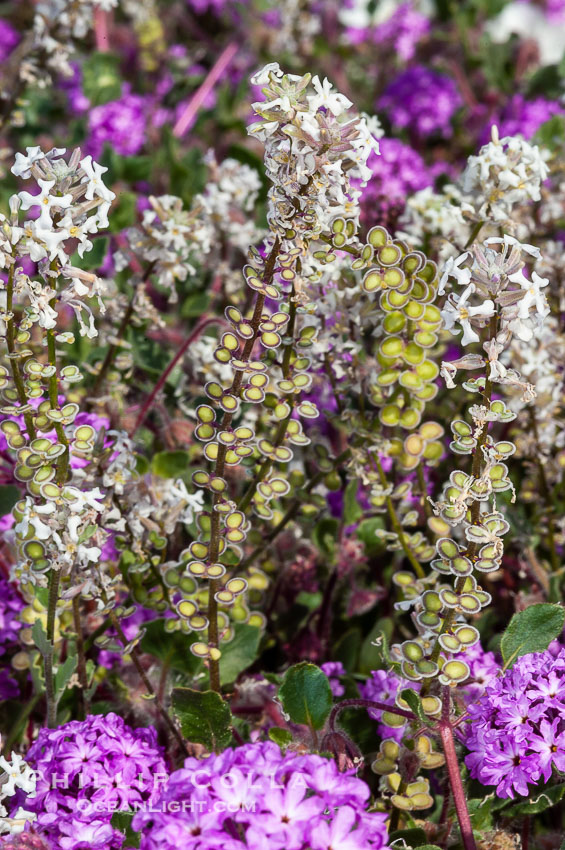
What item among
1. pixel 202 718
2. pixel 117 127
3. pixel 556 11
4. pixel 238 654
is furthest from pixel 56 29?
pixel 556 11

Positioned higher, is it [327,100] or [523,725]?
[327,100]

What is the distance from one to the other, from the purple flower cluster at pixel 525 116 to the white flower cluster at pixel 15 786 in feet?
6.92

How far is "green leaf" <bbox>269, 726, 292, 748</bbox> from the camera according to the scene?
120 centimetres

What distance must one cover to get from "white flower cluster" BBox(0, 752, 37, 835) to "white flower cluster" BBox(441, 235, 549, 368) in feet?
2.29

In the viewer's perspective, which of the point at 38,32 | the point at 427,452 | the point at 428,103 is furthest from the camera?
the point at 428,103

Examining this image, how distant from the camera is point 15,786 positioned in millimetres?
1141

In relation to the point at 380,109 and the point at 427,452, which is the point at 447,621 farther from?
the point at 380,109

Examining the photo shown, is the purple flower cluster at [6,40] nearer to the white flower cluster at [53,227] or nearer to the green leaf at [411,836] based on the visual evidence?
A: the white flower cluster at [53,227]

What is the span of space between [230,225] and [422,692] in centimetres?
113

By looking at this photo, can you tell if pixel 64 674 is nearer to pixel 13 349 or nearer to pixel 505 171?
pixel 13 349

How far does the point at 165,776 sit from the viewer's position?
1.19 metres

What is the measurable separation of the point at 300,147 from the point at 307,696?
68cm

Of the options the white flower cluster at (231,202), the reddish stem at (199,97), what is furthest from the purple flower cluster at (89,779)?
the reddish stem at (199,97)

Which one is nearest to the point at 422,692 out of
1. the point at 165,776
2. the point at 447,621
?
the point at 447,621
